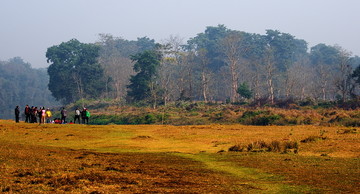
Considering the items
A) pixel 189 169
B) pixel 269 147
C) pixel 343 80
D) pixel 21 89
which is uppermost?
pixel 21 89

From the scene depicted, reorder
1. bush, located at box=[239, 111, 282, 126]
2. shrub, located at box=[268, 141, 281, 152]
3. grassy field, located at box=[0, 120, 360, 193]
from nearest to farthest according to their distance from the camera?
grassy field, located at box=[0, 120, 360, 193], shrub, located at box=[268, 141, 281, 152], bush, located at box=[239, 111, 282, 126]

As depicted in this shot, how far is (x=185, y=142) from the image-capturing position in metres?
28.6

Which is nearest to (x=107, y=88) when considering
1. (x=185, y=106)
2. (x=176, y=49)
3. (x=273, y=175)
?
(x=176, y=49)

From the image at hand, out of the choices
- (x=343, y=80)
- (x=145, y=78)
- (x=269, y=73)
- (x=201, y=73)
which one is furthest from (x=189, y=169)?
(x=201, y=73)

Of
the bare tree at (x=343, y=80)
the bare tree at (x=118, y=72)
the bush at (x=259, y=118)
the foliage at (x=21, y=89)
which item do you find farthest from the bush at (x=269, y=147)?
A: the foliage at (x=21, y=89)

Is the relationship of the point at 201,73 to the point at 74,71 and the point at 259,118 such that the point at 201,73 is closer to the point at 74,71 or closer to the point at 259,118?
the point at 74,71

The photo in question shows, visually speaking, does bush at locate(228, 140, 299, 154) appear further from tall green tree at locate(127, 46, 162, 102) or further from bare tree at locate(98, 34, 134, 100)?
bare tree at locate(98, 34, 134, 100)

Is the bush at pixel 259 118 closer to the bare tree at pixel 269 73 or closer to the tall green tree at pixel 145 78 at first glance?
the bare tree at pixel 269 73

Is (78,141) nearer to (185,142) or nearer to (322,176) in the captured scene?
(185,142)

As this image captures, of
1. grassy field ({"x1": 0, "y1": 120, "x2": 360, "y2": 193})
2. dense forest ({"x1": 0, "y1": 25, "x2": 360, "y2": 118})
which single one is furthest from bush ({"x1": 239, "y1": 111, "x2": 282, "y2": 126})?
grassy field ({"x1": 0, "y1": 120, "x2": 360, "y2": 193})

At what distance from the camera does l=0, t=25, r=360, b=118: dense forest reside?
85.8 metres

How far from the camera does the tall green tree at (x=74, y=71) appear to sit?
340 feet

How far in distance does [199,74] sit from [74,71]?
28.7 m

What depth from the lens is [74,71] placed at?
106 metres
